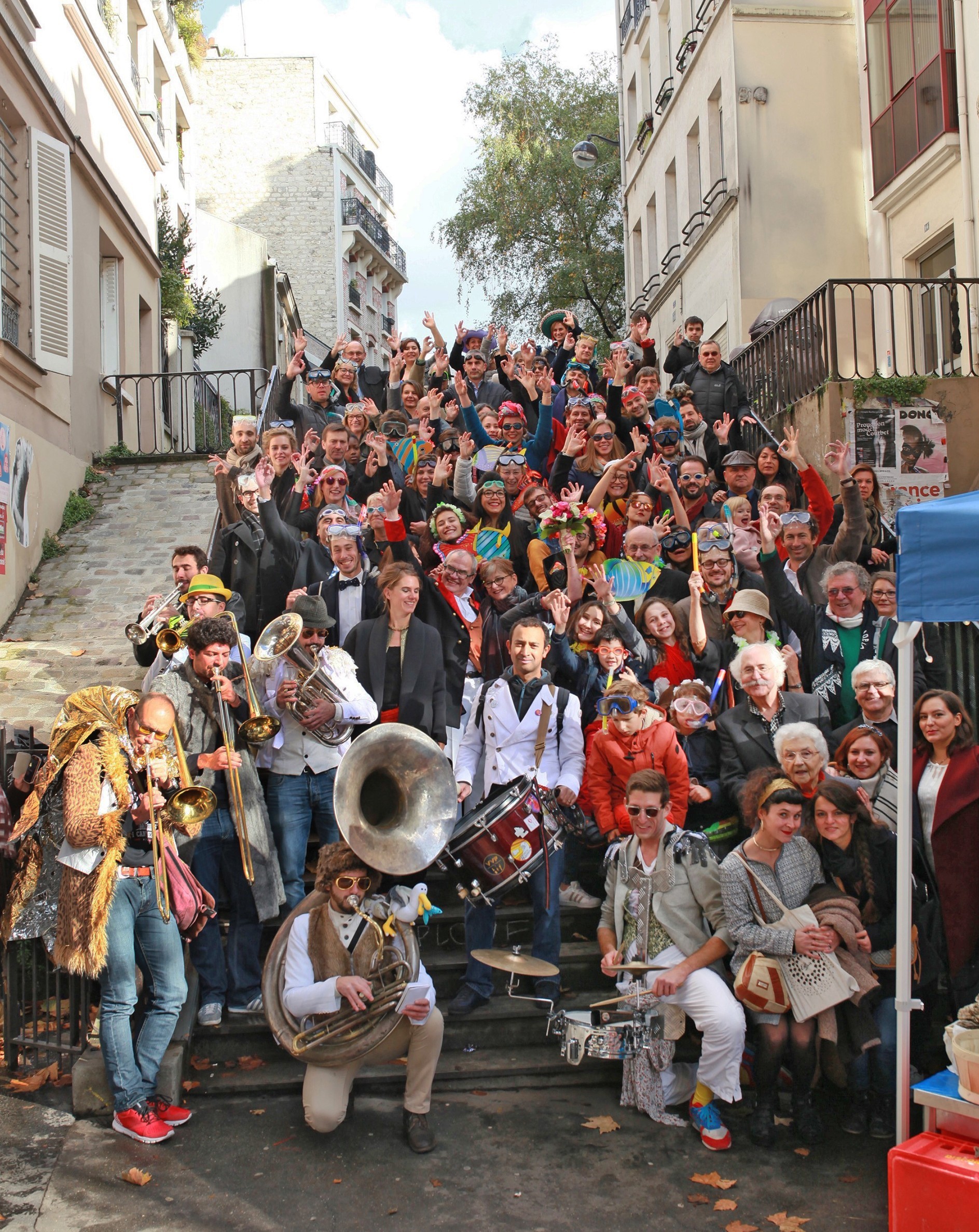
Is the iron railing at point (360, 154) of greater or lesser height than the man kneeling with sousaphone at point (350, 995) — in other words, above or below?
above

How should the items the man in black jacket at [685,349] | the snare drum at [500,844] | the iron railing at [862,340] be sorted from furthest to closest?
the man in black jacket at [685,349], the iron railing at [862,340], the snare drum at [500,844]

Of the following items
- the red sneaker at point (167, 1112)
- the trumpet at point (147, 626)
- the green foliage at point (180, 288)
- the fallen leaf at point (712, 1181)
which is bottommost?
the fallen leaf at point (712, 1181)

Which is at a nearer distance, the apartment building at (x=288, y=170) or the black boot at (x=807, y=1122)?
the black boot at (x=807, y=1122)

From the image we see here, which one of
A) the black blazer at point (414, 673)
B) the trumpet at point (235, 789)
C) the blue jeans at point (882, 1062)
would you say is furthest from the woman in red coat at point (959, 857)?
the trumpet at point (235, 789)

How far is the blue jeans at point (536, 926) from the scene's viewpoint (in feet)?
19.1

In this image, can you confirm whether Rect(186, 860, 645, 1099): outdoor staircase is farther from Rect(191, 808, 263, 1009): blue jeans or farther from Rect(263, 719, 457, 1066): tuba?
Rect(263, 719, 457, 1066): tuba

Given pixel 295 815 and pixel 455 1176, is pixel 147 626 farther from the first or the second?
pixel 455 1176

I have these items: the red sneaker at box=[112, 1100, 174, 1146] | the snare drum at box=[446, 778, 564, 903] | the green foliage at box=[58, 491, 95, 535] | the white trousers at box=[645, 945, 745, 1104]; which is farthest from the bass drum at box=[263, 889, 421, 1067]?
the green foliage at box=[58, 491, 95, 535]

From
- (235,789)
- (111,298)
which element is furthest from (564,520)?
(111,298)

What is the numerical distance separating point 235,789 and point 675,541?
3.94m

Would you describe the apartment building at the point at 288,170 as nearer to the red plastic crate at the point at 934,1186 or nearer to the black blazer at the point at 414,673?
the black blazer at the point at 414,673

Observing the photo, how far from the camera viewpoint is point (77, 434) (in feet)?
41.4

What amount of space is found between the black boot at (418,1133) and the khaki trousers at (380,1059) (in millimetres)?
31

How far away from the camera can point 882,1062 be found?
5.14 meters
